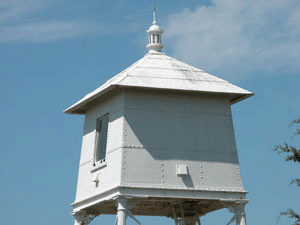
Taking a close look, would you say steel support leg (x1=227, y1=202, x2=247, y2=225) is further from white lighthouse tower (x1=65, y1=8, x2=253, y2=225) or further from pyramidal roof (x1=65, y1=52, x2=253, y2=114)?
pyramidal roof (x1=65, y1=52, x2=253, y2=114)

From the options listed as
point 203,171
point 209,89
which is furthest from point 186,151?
point 209,89

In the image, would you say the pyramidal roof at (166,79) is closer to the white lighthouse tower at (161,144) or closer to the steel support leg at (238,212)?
the white lighthouse tower at (161,144)

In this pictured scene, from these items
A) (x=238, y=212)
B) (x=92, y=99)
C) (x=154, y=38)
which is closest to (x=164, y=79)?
(x=92, y=99)

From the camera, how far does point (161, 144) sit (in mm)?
21703

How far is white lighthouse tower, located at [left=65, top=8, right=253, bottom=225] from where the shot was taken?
21203 mm

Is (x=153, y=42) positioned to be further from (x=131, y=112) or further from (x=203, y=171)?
(x=203, y=171)

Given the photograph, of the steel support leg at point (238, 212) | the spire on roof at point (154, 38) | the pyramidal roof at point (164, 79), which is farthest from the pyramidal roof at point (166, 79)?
the steel support leg at point (238, 212)

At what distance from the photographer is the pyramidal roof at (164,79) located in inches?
870

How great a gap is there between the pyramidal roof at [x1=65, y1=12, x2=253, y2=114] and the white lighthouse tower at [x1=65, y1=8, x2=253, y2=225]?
0.03m

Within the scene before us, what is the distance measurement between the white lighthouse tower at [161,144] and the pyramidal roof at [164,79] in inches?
1.3

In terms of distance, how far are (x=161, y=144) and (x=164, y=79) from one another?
2.20m

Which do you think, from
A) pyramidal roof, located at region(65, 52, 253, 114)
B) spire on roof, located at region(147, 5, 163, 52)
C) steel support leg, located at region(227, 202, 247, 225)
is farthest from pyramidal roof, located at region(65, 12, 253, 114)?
steel support leg, located at region(227, 202, 247, 225)

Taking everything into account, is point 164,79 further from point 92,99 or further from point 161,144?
point 92,99

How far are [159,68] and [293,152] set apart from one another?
6.85 metres
